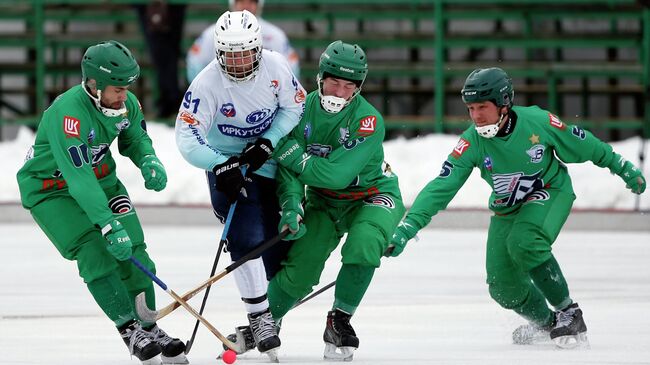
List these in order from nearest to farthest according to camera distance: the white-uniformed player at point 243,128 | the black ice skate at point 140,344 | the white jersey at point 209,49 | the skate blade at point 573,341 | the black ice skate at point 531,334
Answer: the black ice skate at point 140,344, the white-uniformed player at point 243,128, the skate blade at point 573,341, the black ice skate at point 531,334, the white jersey at point 209,49

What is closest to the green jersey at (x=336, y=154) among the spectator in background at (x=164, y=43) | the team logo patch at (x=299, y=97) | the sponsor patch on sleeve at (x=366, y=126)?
the sponsor patch on sleeve at (x=366, y=126)

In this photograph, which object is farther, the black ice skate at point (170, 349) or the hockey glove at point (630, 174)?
the hockey glove at point (630, 174)

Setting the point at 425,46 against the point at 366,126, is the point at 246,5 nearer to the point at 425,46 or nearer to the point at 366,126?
the point at 366,126

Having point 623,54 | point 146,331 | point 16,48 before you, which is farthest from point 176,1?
point 146,331

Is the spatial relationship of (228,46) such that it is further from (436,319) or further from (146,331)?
(436,319)

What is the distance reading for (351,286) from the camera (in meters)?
6.68

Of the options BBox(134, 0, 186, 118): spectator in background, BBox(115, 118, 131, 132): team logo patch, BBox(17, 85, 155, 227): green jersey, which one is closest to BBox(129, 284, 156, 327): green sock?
BBox(17, 85, 155, 227): green jersey

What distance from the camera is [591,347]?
6844 millimetres

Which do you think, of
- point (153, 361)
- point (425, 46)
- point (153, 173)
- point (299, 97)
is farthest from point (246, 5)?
point (425, 46)

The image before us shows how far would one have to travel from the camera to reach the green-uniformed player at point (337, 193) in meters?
6.69

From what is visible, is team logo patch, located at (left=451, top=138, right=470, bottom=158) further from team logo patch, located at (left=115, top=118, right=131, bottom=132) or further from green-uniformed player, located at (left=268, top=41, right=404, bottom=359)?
team logo patch, located at (left=115, top=118, right=131, bottom=132)

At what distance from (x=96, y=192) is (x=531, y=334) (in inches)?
88.9

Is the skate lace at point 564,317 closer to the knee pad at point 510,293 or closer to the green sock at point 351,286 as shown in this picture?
the knee pad at point 510,293

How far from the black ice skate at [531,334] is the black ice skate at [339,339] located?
0.97 m
